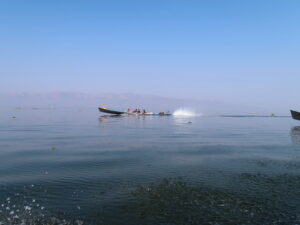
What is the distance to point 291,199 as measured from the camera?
950 centimetres

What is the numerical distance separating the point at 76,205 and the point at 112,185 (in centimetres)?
239

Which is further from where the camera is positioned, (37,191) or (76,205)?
(37,191)

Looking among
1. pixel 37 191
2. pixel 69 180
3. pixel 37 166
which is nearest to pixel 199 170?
pixel 69 180

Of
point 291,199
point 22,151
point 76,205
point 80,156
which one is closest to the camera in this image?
point 76,205

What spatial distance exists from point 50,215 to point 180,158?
34.7ft

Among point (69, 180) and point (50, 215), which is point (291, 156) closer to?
point (69, 180)

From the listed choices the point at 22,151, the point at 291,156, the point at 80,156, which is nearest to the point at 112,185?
the point at 80,156

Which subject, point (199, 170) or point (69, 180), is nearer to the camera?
point (69, 180)

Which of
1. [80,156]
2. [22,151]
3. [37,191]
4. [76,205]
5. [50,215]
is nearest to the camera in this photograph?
[50,215]

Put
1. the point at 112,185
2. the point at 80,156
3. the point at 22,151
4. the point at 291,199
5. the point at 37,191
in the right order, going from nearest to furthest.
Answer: the point at 291,199 → the point at 37,191 → the point at 112,185 → the point at 80,156 → the point at 22,151

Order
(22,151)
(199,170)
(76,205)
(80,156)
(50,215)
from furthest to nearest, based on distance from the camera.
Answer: (22,151)
(80,156)
(199,170)
(76,205)
(50,215)

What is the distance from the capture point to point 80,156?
56.2 feet

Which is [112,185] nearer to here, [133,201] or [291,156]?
[133,201]

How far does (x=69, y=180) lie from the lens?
38.1 ft
